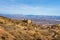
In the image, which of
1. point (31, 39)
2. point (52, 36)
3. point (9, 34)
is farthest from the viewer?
point (52, 36)

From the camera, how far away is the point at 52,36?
111ft

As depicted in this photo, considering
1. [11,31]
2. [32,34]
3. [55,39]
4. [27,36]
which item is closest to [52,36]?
[55,39]

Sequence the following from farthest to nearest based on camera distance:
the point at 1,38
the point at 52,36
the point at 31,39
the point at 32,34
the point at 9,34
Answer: the point at 52,36
the point at 32,34
the point at 31,39
the point at 9,34
the point at 1,38

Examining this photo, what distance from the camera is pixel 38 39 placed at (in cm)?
Result: 2950

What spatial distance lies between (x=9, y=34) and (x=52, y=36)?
9.98 metres

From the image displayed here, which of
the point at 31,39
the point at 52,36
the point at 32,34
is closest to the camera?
the point at 31,39

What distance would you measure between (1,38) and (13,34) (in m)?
3.21

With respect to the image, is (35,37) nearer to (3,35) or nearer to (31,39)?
(31,39)

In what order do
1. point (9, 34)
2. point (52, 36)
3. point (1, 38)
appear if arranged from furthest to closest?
point (52, 36), point (9, 34), point (1, 38)

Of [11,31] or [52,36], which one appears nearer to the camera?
[11,31]

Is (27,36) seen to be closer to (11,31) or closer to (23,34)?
(23,34)

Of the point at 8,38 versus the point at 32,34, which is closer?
the point at 8,38

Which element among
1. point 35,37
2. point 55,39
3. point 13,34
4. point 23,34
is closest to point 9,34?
point 13,34

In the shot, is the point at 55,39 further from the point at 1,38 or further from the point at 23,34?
the point at 1,38
